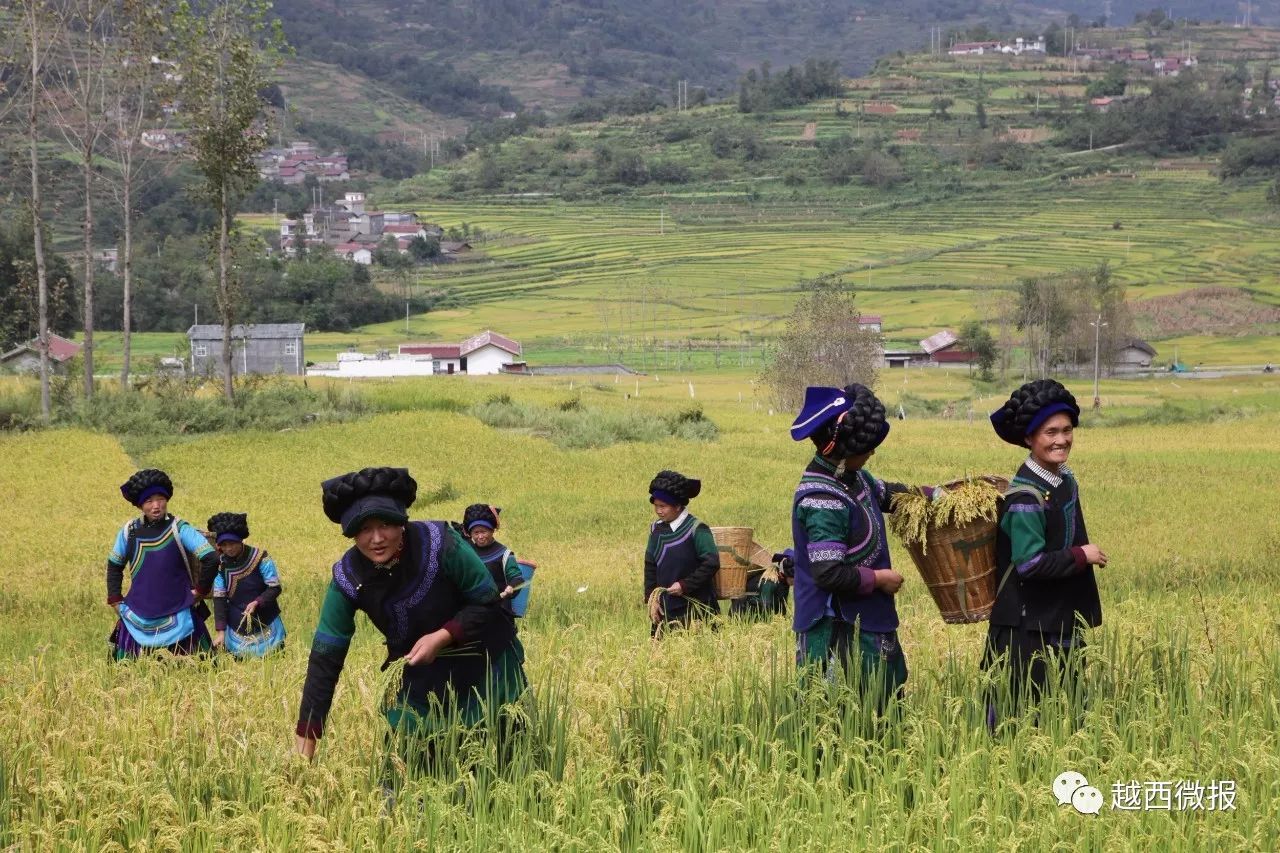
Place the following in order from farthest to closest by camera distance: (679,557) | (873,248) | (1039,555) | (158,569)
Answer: (873,248) < (679,557) < (158,569) < (1039,555)

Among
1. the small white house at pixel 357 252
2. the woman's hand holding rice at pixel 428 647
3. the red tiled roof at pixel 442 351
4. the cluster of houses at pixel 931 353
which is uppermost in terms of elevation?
the small white house at pixel 357 252

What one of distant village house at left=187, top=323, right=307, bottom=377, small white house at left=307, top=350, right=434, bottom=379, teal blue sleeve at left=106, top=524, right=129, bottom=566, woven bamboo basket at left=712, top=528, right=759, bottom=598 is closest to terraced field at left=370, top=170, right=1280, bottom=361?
small white house at left=307, top=350, right=434, bottom=379

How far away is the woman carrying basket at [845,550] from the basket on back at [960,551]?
161 millimetres

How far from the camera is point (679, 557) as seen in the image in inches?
352

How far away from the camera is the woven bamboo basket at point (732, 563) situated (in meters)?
9.70

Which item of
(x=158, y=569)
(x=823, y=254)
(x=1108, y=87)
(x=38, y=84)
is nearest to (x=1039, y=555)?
(x=158, y=569)

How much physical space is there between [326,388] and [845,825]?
2747cm

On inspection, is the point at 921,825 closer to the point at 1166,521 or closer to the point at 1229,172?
the point at 1166,521

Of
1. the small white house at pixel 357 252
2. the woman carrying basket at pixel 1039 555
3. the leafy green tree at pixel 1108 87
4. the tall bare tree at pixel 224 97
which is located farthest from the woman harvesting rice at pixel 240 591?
the leafy green tree at pixel 1108 87

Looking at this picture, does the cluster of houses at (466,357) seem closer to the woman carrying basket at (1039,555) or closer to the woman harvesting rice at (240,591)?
the woman harvesting rice at (240,591)

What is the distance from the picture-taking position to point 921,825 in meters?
4.61

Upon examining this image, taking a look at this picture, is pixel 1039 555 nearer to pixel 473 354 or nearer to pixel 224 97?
pixel 224 97

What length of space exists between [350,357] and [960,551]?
64497 mm

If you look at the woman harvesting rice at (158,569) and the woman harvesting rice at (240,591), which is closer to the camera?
the woman harvesting rice at (158,569)
